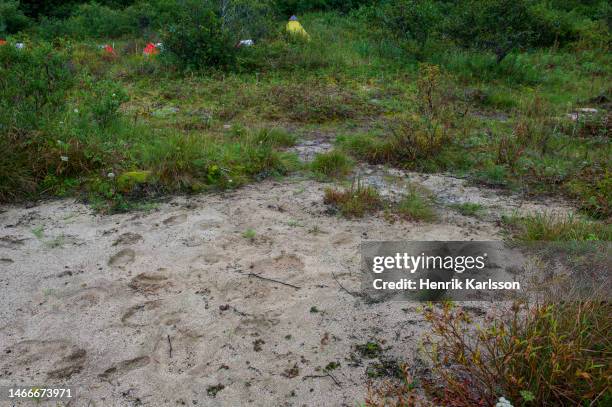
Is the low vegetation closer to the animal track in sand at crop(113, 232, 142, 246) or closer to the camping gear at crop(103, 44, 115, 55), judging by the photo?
the camping gear at crop(103, 44, 115, 55)

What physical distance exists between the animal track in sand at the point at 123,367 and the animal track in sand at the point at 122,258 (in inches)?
42.3

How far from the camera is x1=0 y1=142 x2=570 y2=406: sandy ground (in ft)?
9.43

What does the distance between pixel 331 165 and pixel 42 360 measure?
3328 mm

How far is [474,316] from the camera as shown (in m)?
3.30

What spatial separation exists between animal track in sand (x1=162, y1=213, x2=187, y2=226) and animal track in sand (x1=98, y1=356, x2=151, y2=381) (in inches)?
65.5

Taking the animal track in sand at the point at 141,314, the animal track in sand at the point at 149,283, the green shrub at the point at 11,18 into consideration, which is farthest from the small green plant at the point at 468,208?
the green shrub at the point at 11,18

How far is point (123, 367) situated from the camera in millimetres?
2959

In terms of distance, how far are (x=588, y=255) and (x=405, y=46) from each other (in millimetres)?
7571

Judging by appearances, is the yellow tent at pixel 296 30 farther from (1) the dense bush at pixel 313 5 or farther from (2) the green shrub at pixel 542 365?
(2) the green shrub at pixel 542 365

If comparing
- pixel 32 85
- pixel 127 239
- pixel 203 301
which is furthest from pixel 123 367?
pixel 32 85

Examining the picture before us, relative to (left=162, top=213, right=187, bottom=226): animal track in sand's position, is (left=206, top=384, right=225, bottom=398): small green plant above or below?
below

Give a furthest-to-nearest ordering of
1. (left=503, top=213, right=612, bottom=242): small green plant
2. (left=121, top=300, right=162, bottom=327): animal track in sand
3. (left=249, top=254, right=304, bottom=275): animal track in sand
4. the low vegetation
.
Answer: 1. (left=503, top=213, right=612, bottom=242): small green plant
2. (left=249, top=254, right=304, bottom=275): animal track in sand
3. (left=121, top=300, right=162, bottom=327): animal track in sand
4. the low vegetation

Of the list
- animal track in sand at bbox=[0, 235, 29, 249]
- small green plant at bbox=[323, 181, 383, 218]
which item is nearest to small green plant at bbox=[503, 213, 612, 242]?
small green plant at bbox=[323, 181, 383, 218]

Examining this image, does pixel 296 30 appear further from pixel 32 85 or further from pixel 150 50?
pixel 32 85
